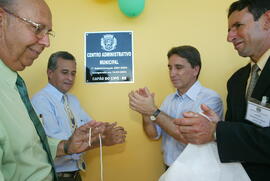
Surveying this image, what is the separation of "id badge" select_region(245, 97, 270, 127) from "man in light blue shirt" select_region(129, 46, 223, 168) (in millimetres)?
485

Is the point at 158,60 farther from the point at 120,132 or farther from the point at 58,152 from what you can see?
the point at 58,152

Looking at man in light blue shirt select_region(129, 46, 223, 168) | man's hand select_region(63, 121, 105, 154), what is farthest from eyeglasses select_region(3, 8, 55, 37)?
man in light blue shirt select_region(129, 46, 223, 168)

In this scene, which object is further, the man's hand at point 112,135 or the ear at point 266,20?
the man's hand at point 112,135

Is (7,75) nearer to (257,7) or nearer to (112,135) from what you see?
(112,135)

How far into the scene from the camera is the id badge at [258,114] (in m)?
0.96

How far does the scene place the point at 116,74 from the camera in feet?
6.31

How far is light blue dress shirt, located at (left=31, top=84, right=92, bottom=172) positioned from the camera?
4.91ft

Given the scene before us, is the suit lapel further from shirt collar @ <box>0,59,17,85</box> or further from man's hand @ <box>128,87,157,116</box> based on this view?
shirt collar @ <box>0,59,17,85</box>

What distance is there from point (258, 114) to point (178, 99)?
30.0 inches

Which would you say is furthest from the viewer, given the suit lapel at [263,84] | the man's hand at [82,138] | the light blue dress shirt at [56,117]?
the light blue dress shirt at [56,117]

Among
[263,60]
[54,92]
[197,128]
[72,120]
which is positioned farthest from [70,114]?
[263,60]

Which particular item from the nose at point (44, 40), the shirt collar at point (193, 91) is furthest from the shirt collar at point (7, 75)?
the shirt collar at point (193, 91)

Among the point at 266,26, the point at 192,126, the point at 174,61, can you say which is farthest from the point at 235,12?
the point at 192,126

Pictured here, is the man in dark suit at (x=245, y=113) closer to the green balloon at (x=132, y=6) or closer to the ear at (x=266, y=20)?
the ear at (x=266, y=20)
